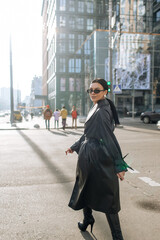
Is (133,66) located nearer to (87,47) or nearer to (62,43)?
(87,47)

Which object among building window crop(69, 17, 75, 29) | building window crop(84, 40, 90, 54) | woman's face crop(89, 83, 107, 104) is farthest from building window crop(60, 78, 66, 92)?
woman's face crop(89, 83, 107, 104)

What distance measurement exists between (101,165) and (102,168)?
0.11 ft

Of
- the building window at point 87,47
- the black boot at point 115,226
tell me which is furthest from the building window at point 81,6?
the black boot at point 115,226

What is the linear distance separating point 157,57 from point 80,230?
35.6 meters

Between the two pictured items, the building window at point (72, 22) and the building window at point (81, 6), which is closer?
the building window at point (72, 22)

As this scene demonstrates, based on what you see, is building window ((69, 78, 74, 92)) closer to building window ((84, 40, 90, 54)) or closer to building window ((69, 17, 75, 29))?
building window ((69, 17, 75, 29))

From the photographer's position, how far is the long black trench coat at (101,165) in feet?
8.52

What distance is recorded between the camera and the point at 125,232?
302 centimetres

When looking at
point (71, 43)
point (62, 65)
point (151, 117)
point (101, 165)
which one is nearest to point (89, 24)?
point (71, 43)

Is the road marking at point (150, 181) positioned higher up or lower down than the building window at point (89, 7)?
lower down

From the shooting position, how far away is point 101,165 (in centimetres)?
261

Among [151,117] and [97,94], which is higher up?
[97,94]

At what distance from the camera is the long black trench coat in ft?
8.52

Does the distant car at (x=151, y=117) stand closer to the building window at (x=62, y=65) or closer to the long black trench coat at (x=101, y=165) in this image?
the long black trench coat at (x=101, y=165)
